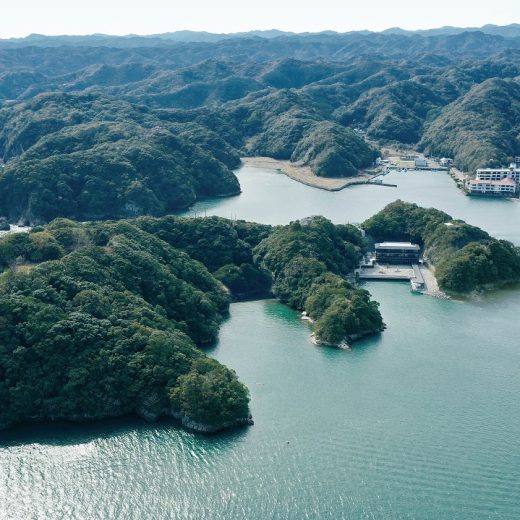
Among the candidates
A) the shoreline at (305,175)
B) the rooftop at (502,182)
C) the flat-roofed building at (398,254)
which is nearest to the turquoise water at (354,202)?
the shoreline at (305,175)

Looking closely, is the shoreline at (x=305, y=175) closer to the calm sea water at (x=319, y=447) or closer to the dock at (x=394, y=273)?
the dock at (x=394, y=273)

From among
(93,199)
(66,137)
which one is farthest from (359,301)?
(66,137)

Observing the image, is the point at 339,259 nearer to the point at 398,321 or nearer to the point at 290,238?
the point at 290,238

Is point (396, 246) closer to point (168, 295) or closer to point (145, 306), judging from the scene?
point (168, 295)

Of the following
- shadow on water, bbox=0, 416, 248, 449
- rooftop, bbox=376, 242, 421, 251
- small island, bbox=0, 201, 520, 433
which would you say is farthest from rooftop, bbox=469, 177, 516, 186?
shadow on water, bbox=0, 416, 248, 449

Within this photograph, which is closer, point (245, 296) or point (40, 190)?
point (245, 296)

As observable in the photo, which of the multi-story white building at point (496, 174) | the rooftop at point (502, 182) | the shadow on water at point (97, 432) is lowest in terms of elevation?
the shadow on water at point (97, 432)
